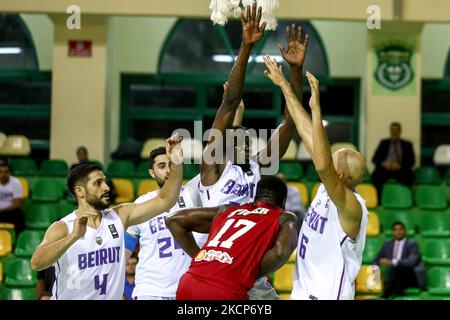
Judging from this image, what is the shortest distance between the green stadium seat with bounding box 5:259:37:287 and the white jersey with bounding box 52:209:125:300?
5153 millimetres

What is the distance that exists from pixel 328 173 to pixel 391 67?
9.27m

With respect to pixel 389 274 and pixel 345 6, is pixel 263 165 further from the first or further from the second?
pixel 345 6

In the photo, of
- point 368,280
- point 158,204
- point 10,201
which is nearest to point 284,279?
point 368,280

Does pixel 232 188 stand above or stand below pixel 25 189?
above

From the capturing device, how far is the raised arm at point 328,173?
5754 mm

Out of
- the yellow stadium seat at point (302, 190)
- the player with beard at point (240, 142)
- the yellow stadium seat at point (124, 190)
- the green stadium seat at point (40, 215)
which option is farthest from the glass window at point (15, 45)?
the player with beard at point (240, 142)

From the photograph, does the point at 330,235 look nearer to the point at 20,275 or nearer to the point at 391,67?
the point at 20,275

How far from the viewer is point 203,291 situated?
5.71 metres

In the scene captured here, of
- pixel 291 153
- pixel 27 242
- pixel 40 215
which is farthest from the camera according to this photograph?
pixel 291 153

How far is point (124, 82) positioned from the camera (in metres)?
17.0

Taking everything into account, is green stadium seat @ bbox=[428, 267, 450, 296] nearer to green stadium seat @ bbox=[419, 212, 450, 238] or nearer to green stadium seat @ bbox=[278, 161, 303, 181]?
green stadium seat @ bbox=[419, 212, 450, 238]

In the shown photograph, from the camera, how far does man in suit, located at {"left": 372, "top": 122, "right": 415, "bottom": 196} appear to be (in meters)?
13.9

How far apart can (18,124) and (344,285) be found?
11529 millimetres

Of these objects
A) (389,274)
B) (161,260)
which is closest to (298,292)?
(161,260)
